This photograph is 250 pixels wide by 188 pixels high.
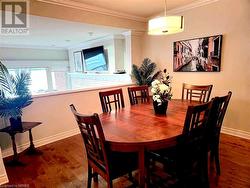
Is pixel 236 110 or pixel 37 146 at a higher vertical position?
pixel 236 110

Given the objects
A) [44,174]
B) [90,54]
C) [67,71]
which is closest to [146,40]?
[90,54]

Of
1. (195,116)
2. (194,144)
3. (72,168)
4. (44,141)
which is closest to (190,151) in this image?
(194,144)

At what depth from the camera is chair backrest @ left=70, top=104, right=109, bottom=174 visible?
1384 mm

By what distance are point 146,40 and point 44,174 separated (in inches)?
146

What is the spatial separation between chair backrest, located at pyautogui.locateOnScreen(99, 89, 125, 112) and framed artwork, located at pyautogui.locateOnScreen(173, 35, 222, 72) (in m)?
1.81

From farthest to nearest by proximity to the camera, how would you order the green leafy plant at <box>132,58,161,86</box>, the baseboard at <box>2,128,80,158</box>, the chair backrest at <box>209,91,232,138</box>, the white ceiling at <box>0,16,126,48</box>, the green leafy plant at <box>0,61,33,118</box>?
the green leafy plant at <box>132,58,161,86</box> < the white ceiling at <box>0,16,126,48</box> < the baseboard at <box>2,128,80,158</box> < the green leafy plant at <box>0,61,33,118</box> < the chair backrest at <box>209,91,232,138</box>

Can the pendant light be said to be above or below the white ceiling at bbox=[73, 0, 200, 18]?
below

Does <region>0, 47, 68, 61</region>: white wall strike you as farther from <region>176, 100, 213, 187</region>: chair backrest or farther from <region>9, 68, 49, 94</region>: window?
<region>176, 100, 213, 187</region>: chair backrest

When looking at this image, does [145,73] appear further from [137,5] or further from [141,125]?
[141,125]

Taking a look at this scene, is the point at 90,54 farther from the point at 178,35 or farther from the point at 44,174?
the point at 44,174

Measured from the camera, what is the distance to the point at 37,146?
3.01m

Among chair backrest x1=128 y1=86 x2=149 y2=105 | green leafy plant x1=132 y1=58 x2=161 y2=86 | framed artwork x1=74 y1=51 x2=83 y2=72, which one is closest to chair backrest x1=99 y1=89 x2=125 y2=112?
chair backrest x1=128 y1=86 x2=149 y2=105

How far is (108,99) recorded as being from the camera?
2.55m

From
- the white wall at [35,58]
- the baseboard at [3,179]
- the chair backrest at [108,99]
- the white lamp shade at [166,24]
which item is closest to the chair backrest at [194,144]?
the white lamp shade at [166,24]
